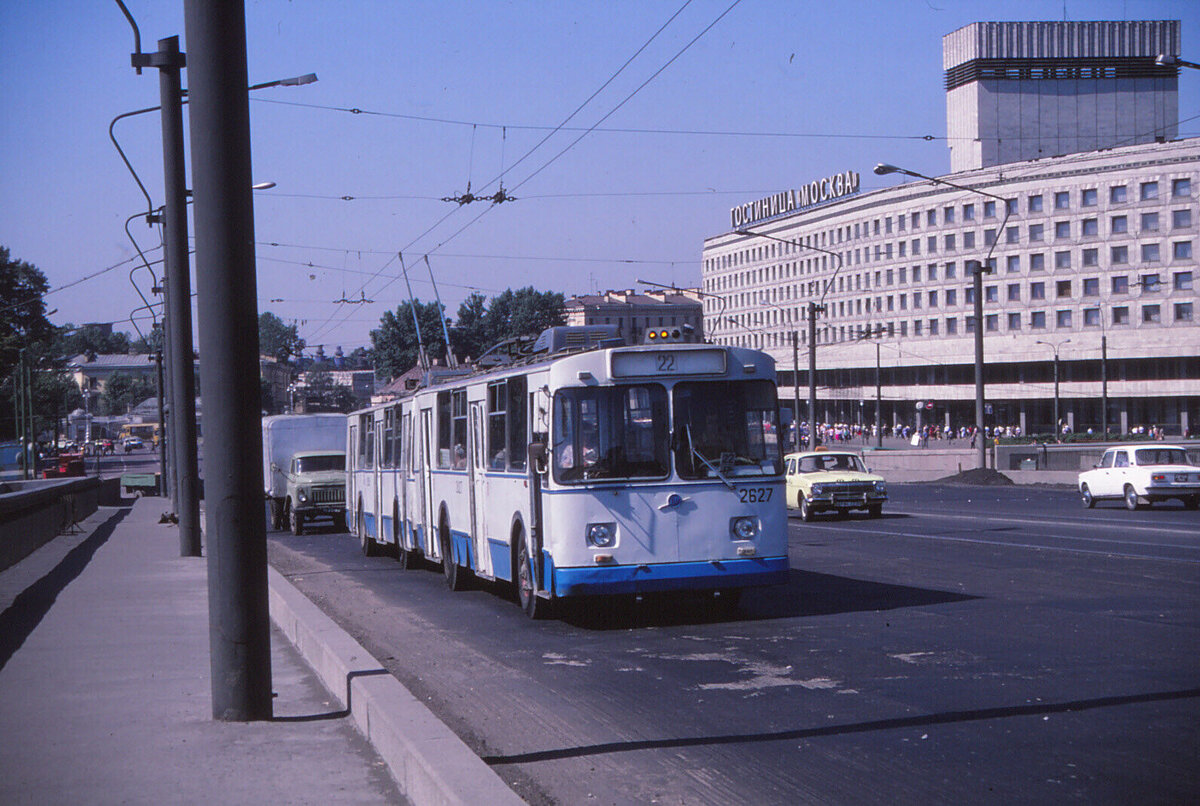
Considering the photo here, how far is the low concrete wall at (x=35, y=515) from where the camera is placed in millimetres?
20203

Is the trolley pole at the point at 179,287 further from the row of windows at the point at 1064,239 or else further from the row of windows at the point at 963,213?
the row of windows at the point at 1064,239

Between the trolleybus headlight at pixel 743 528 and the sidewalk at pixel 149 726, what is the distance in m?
4.30

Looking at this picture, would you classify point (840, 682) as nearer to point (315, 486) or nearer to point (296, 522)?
point (315, 486)

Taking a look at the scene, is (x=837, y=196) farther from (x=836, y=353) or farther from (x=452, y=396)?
(x=452, y=396)

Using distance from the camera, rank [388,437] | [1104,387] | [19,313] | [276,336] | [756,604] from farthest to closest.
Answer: [276,336] < [19,313] < [1104,387] < [388,437] < [756,604]

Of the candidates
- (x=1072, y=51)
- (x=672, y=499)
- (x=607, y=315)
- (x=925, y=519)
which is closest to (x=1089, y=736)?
(x=672, y=499)

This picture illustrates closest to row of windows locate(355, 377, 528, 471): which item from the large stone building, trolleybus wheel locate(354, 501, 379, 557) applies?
trolleybus wheel locate(354, 501, 379, 557)

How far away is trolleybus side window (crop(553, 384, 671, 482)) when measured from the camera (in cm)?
1277

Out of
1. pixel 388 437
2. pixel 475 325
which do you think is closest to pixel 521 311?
pixel 475 325

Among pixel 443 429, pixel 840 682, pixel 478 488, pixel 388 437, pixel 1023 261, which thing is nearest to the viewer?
pixel 840 682

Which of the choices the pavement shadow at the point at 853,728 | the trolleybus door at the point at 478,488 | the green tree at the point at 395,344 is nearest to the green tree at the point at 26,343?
the green tree at the point at 395,344

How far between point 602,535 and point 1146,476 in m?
23.9

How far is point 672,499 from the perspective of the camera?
12844 millimetres

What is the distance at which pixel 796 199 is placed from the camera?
406 ft
